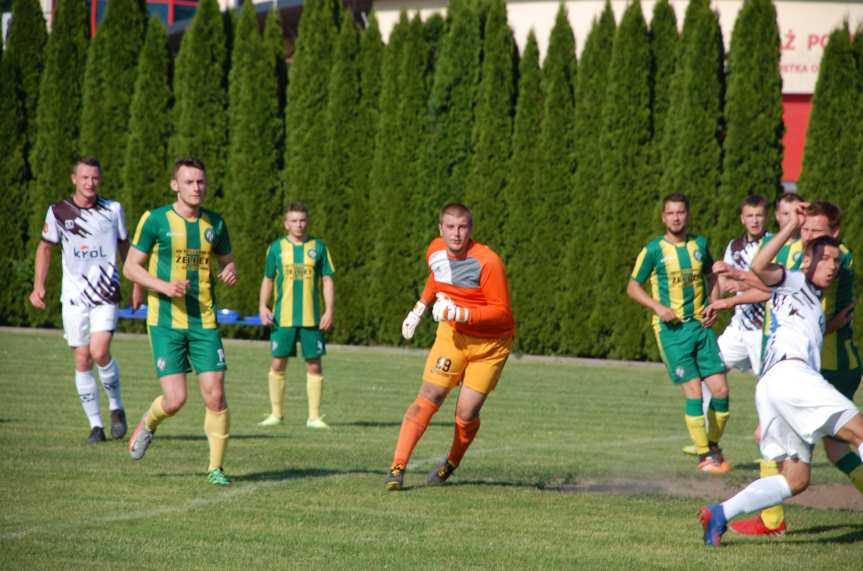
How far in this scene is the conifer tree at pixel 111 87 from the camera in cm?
2536

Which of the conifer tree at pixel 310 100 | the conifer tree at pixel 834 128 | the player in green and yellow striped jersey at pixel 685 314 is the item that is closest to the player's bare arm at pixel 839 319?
the player in green and yellow striped jersey at pixel 685 314

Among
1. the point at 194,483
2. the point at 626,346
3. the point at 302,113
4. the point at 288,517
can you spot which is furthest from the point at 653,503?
the point at 302,113

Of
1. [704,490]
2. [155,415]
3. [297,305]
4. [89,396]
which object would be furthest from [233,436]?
[704,490]

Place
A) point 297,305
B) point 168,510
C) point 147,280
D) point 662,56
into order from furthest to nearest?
1. point 662,56
2. point 297,305
3. point 147,280
4. point 168,510

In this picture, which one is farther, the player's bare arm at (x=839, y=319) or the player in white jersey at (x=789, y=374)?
the player's bare arm at (x=839, y=319)

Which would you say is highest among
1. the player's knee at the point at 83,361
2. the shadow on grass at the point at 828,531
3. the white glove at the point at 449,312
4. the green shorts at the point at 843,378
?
the white glove at the point at 449,312

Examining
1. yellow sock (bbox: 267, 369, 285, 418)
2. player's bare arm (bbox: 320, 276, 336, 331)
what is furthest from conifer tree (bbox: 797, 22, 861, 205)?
yellow sock (bbox: 267, 369, 285, 418)

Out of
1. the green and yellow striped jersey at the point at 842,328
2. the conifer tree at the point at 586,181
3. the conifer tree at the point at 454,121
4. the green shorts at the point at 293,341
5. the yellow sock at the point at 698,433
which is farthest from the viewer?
the conifer tree at the point at 454,121

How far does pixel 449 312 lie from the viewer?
8750mm

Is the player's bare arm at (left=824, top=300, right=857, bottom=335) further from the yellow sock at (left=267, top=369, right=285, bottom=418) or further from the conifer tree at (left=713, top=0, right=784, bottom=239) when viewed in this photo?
the conifer tree at (left=713, top=0, right=784, bottom=239)

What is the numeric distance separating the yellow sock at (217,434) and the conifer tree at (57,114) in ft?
56.2

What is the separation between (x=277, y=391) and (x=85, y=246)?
2.73 metres

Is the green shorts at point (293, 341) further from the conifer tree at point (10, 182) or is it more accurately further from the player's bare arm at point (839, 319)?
the conifer tree at point (10, 182)

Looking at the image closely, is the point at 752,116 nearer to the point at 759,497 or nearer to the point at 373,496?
the point at 373,496
